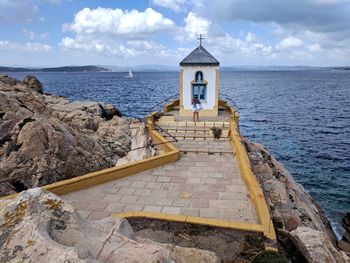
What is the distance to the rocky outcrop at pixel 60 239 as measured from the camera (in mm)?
2842

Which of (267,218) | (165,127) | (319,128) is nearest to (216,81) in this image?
(165,127)

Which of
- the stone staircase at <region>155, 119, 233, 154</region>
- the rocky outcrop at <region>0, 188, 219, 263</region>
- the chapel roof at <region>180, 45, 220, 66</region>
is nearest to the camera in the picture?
the rocky outcrop at <region>0, 188, 219, 263</region>

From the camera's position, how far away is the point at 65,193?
8789mm

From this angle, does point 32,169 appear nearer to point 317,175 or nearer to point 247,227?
point 247,227

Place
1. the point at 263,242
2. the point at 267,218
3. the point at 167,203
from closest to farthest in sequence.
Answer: the point at 263,242, the point at 267,218, the point at 167,203

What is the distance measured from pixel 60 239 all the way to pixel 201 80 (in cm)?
1470

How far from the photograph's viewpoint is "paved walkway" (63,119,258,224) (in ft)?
25.9

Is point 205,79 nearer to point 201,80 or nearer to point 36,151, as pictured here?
point 201,80

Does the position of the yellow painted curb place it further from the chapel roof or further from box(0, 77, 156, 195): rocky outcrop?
the chapel roof

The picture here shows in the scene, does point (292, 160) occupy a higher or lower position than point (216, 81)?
lower

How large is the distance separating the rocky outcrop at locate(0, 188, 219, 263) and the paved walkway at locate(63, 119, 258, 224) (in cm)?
416

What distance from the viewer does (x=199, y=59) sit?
16.8 m

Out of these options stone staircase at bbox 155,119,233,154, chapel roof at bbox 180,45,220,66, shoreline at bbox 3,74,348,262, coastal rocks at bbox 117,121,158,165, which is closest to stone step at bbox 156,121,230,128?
stone staircase at bbox 155,119,233,154

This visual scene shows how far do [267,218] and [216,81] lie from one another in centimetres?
1109
